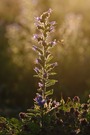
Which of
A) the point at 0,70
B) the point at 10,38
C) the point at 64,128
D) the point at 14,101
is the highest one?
the point at 10,38

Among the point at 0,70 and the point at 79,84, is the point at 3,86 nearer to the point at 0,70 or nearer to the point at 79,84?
the point at 0,70

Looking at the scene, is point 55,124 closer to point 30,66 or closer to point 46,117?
point 46,117

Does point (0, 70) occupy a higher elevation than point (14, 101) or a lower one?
higher

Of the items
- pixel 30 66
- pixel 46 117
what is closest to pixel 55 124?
pixel 46 117

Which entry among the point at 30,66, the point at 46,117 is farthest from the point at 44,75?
the point at 30,66

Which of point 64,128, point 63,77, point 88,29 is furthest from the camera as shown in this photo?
point 88,29

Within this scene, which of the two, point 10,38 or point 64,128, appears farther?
point 10,38

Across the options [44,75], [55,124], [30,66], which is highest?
[30,66]

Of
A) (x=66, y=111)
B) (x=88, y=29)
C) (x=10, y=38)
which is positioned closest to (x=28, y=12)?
(x=10, y=38)

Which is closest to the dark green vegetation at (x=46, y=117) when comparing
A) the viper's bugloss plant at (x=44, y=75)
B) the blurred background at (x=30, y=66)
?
the viper's bugloss plant at (x=44, y=75)

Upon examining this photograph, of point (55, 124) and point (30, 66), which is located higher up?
point (30, 66)

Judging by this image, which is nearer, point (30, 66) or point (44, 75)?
point (44, 75)
